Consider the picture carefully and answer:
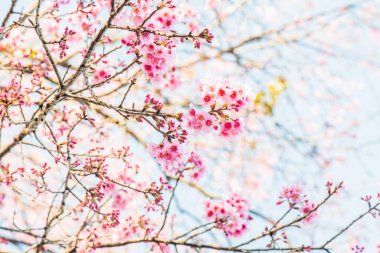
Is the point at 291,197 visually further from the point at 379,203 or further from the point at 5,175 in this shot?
the point at 5,175

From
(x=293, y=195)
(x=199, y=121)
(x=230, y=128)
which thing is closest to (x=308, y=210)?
(x=293, y=195)

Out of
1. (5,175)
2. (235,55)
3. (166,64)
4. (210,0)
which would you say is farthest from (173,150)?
(235,55)

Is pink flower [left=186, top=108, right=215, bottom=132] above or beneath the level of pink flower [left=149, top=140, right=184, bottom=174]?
above

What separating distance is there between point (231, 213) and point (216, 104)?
4.47 ft

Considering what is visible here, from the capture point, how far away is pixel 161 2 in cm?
230

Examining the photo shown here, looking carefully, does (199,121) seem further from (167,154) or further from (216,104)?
(167,154)

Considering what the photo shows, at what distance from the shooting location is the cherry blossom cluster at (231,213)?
134 inches

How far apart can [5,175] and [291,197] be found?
7.48 feet

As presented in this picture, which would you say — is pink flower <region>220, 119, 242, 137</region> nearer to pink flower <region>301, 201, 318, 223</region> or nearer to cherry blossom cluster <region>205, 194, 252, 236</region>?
cherry blossom cluster <region>205, 194, 252, 236</region>

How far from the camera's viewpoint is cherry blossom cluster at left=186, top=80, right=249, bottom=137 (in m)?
2.51

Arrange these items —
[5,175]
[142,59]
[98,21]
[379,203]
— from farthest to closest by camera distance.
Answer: [98,21] → [5,175] → [379,203] → [142,59]

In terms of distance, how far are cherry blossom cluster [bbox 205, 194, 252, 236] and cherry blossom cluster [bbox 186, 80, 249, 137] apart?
3.43ft

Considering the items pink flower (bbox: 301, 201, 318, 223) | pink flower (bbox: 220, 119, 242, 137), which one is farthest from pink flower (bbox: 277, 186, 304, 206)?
pink flower (bbox: 220, 119, 242, 137)

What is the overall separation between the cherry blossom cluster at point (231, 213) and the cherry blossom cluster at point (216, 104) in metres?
1.05
